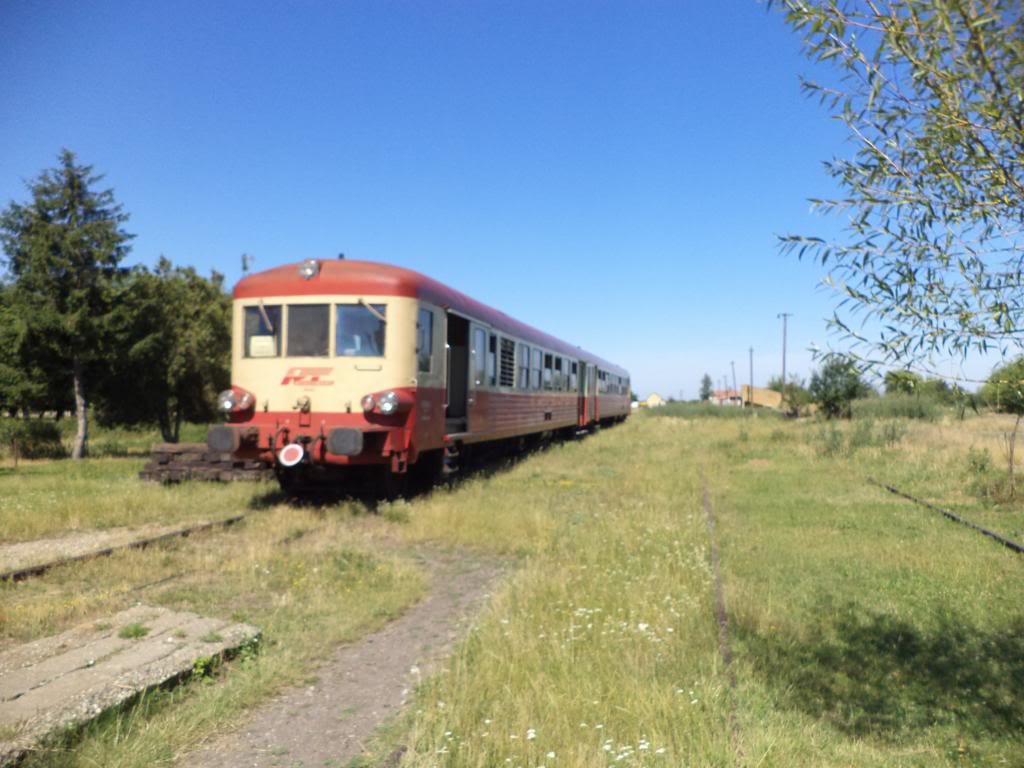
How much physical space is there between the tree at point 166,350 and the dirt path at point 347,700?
64.8 feet

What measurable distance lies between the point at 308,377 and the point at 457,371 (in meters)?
3.84

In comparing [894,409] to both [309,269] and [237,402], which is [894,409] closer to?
[309,269]

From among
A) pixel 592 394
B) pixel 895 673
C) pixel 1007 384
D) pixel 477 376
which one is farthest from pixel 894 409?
pixel 1007 384

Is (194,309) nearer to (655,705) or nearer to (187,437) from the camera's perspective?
(187,437)

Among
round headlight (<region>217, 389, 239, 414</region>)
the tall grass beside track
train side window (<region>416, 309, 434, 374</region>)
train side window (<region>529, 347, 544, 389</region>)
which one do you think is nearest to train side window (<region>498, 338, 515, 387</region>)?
train side window (<region>529, 347, 544, 389</region>)

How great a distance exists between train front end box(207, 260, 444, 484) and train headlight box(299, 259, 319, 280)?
0.01 meters

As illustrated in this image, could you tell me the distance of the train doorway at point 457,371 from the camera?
12.8m

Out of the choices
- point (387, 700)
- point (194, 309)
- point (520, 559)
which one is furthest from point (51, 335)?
point (387, 700)

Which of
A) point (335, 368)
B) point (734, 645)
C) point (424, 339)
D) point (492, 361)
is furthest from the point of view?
point (492, 361)

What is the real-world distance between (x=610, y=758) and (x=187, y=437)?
126 ft

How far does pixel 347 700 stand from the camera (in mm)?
4418

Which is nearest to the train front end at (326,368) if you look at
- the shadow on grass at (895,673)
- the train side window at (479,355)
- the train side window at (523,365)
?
the train side window at (479,355)

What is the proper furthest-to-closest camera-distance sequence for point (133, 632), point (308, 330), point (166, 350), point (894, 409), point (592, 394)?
1. point (894, 409)
2. point (592, 394)
3. point (166, 350)
4. point (308, 330)
5. point (133, 632)

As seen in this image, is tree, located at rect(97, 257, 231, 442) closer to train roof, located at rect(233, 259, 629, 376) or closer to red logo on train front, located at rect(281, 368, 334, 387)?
train roof, located at rect(233, 259, 629, 376)
